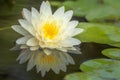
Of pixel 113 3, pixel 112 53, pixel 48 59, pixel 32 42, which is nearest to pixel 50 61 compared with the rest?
pixel 48 59

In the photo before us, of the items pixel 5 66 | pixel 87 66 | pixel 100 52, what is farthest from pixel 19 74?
pixel 100 52

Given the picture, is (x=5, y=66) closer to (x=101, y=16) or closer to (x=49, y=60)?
(x=49, y=60)

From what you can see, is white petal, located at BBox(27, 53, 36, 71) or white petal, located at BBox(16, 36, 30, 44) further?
white petal, located at BBox(16, 36, 30, 44)

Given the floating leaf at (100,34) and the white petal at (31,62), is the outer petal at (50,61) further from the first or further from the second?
the floating leaf at (100,34)

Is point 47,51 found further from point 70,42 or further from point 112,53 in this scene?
point 112,53

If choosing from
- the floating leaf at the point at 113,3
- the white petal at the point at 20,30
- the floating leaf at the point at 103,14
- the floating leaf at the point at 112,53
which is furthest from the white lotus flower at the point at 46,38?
the floating leaf at the point at 113,3

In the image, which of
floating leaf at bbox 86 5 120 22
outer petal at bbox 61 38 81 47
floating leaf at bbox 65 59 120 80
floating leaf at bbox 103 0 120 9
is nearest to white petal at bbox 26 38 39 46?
outer petal at bbox 61 38 81 47

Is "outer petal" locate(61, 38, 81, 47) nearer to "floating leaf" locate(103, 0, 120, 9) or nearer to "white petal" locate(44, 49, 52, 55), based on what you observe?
"white petal" locate(44, 49, 52, 55)
